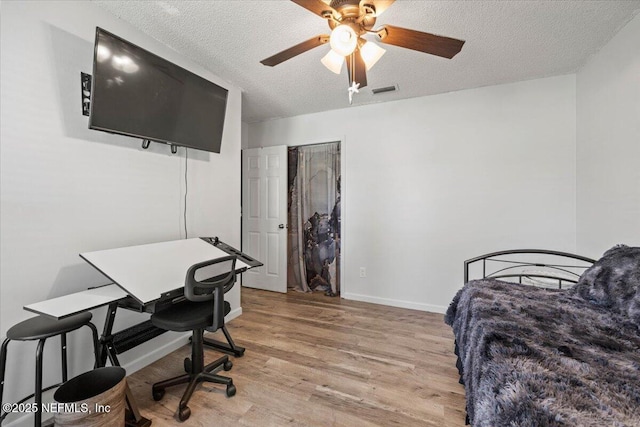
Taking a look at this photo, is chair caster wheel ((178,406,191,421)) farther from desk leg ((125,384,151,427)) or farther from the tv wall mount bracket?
the tv wall mount bracket

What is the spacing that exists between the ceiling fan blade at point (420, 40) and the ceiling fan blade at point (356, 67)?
0.80 feet

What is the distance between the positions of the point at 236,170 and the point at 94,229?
59.8 inches

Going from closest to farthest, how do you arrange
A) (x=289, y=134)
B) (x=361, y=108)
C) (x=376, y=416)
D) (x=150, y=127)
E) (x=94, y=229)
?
(x=376, y=416), (x=94, y=229), (x=150, y=127), (x=361, y=108), (x=289, y=134)

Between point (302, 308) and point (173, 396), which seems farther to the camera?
point (302, 308)

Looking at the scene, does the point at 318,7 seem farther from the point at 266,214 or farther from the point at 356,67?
the point at 266,214

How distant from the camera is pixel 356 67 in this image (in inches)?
73.7

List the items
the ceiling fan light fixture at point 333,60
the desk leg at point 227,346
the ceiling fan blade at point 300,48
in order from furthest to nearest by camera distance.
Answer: the desk leg at point 227,346 → the ceiling fan light fixture at point 333,60 → the ceiling fan blade at point 300,48

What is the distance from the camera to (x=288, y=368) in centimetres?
213

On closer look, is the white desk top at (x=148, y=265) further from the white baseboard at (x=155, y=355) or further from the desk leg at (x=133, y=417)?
the white baseboard at (x=155, y=355)

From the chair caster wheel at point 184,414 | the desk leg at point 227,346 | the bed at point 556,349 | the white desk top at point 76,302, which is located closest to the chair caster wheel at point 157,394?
the chair caster wheel at point 184,414

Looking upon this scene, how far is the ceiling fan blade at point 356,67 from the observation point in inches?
70.8

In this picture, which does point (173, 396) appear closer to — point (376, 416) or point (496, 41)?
point (376, 416)

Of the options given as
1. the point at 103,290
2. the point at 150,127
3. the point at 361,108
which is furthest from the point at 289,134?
the point at 103,290

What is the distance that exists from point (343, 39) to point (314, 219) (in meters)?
2.81
